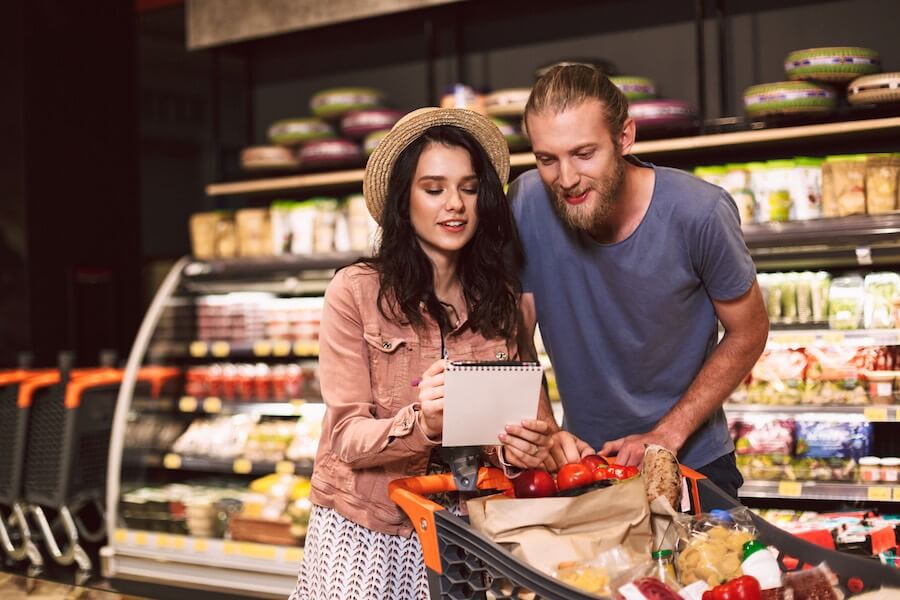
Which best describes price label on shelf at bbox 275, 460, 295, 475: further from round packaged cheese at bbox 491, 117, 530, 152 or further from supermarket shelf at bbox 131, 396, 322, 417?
round packaged cheese at bbox 491, 117, 530, 152

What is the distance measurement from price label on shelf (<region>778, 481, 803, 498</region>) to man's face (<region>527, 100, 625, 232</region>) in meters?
1.96

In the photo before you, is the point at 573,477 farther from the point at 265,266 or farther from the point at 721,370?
the point at 265,266

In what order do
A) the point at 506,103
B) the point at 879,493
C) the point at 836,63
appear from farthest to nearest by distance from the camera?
1. the point at 506,103
2. the point at 836,63
3. the point at 879,493

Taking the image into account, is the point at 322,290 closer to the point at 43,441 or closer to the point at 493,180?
the point at 43,441

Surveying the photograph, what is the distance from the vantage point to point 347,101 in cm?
503

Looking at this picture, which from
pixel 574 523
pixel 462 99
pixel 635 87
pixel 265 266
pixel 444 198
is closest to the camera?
pixel 574 523

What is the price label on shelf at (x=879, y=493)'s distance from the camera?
3.60 meters

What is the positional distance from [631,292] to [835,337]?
66.1 inches

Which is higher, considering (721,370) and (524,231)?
(524,231)

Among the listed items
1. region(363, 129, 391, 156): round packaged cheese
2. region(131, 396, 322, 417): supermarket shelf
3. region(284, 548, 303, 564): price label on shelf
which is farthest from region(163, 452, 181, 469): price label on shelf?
region(363, 129, 391, 156): round packaged cheese

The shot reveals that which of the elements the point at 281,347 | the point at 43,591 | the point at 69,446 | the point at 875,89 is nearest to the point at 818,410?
the point at 875,89

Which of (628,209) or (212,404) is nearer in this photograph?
(628,209)

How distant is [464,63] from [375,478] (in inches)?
139

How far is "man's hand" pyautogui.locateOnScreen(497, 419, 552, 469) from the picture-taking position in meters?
1.84
